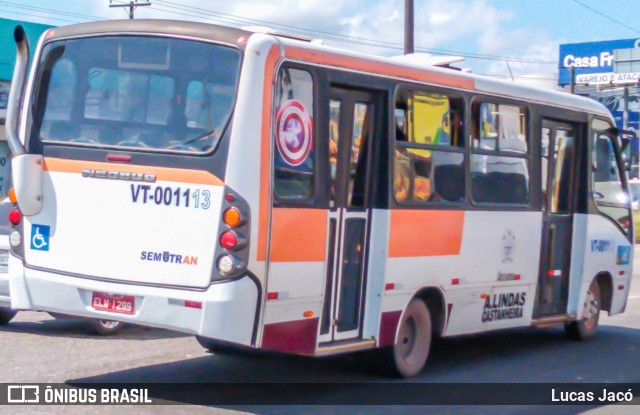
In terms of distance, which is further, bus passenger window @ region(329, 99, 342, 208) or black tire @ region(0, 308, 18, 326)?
black tire @ region(0, 308, 18, 326)

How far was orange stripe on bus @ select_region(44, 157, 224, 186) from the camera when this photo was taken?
778 cm

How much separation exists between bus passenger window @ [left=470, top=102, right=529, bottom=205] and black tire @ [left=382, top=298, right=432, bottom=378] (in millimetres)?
1439

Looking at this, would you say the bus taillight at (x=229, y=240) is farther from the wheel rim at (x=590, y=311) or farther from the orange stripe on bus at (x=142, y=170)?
the wheel rim at (x=590, y=311)

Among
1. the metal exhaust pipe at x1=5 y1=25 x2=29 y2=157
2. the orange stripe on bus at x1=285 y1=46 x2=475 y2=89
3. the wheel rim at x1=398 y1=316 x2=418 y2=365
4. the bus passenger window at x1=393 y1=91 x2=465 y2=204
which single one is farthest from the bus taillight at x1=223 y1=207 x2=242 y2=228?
the wheel rim at x1=398 y1=316 x2=418 y2=365

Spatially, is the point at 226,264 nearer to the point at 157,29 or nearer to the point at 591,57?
the point at 157,29

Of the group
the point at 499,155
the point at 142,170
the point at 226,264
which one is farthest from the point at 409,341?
the point at 142,170

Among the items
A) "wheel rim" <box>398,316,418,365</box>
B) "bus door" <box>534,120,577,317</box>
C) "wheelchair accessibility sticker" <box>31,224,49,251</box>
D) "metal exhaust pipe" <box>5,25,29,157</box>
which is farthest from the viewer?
"bus door" <box>534,120,577,317</box>

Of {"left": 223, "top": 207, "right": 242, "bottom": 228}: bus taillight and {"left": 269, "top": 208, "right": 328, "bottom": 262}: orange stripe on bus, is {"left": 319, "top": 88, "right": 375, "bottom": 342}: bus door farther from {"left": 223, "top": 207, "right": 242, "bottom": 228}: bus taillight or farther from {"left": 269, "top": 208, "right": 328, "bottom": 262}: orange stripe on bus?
{"left": 223, "top": 207, "right": 242, "bottom": 228}: bus taillight

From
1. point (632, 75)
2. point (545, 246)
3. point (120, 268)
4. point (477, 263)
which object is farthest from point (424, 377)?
point (632, 75)

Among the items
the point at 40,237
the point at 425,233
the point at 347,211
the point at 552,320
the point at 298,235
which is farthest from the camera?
the point at 552,320

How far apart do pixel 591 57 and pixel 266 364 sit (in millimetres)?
68332

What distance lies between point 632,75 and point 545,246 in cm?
5913

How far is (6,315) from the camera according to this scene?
12.2 metres

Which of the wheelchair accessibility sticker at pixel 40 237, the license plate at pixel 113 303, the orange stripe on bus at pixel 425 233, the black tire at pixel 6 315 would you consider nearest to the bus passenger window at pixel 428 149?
the orange stripe on bus at pixel 425 233
